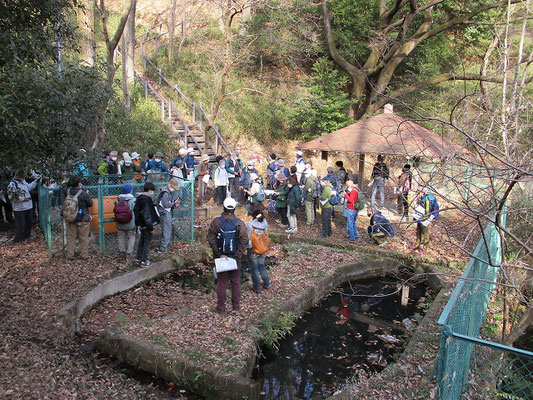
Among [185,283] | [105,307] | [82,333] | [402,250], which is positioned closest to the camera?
[82,333]

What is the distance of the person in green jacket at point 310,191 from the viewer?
1223 centimetres

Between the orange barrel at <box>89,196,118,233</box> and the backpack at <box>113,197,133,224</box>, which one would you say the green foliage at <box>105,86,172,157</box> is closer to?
the orange barrel at <box>89,196,118,233</box>

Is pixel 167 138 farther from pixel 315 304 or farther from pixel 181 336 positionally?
pixel 181 336

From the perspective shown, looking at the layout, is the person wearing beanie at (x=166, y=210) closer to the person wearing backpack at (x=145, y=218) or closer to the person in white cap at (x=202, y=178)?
the person wearing backpack at (x=145, y=218)

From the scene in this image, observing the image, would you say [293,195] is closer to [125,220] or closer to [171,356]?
[125,220]

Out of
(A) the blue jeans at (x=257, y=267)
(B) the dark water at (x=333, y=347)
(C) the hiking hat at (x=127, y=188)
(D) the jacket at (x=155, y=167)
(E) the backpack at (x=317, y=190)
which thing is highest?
(D) the jacket at (x=155, y=167)

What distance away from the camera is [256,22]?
2323cm

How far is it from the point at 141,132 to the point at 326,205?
1011 centimetres

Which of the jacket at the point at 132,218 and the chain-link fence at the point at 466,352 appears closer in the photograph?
the chain-link fence at the point at 466,352

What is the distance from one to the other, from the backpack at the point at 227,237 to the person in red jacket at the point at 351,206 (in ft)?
16.1

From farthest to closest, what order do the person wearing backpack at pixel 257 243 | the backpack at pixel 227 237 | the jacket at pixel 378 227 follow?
the jacket at pixel 378 227, the person wearing backpack at pixel 257 243, the backpack at pixel 227 237

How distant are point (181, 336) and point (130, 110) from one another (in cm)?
1541

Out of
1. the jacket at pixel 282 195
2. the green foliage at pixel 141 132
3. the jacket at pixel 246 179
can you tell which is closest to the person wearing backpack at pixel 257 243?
the jacket at pixel 282 195

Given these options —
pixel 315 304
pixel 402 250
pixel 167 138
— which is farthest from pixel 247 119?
pixel 315 304
